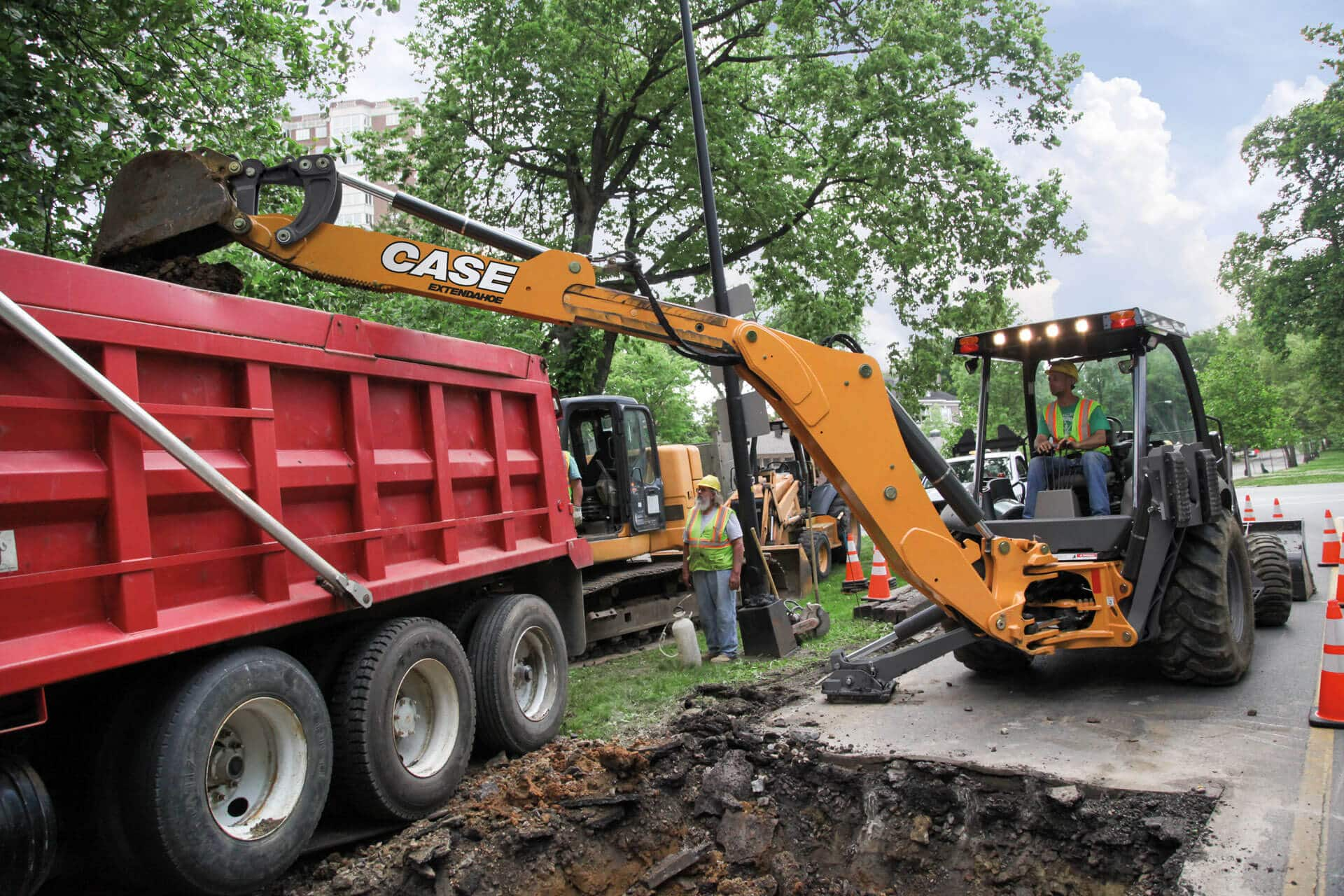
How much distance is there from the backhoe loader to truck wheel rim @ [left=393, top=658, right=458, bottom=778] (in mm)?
2094

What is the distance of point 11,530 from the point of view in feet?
10.4

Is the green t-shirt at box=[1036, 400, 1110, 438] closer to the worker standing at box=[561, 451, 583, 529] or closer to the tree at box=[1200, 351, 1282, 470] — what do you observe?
the worker standing at box=[561, 451, 583, 529]

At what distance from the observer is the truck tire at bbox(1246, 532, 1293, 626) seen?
25.8ft

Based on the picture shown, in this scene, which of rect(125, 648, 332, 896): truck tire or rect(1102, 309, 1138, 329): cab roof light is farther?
rect(1102, 309, 1138, 329): cab roof light

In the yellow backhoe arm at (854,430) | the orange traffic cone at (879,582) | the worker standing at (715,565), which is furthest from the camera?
the orange traffic cone at (879,582)

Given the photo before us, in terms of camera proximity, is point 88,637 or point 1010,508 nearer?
point 88,637

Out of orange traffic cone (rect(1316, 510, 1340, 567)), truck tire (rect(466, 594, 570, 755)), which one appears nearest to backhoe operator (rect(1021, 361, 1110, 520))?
truck tire (rect(466, 594, 570, 755))

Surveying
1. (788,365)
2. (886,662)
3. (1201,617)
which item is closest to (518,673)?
(886,662)

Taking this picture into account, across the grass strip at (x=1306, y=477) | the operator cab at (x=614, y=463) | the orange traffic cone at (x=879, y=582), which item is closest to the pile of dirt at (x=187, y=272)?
the operator cab at (x=614, y=463)

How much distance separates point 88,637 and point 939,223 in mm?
16611

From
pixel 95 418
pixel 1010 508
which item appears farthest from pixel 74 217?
pixel 1010 508

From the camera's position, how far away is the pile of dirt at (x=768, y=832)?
4.18 metres

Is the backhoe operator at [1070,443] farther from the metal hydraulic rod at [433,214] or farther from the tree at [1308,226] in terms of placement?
the tree at [1308,226]

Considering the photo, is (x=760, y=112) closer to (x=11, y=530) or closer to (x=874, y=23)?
(x=874, y=23)
